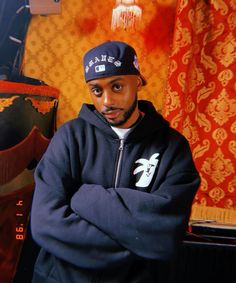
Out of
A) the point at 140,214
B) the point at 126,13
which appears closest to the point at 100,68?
the point at 140,214

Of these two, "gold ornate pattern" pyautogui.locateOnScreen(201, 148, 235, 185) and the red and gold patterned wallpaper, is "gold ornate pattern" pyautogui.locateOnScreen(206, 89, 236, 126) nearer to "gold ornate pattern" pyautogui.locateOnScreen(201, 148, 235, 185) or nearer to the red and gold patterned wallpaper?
"gold ornate pattern" pyautogui.locateOnScreen(201, 148, 235, 185)

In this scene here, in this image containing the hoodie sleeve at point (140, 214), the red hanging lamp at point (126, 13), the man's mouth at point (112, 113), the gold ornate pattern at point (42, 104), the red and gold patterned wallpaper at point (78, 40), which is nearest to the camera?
the hoodie sleeve at point (140, 214)

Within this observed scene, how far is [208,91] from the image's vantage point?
68.7 inches

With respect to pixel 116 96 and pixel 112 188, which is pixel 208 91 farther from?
pixel 112 188

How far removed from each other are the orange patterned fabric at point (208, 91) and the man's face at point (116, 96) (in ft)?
2.53

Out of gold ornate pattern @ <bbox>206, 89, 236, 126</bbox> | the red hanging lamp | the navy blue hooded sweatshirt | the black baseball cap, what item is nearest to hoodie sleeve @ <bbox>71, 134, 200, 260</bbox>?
the navy blue hooded sweatshirt

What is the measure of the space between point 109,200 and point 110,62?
425mm

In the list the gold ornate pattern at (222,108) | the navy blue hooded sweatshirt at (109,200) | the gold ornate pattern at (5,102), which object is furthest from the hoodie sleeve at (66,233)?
the gold ornate pattern at (222,108)

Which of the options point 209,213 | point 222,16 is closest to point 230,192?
point 209,213

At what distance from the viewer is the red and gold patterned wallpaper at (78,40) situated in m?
1.72

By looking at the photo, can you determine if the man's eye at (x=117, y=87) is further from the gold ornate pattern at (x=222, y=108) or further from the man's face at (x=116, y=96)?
the gold ornate pattern at (x=222, y=108)

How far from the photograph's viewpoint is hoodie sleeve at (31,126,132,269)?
2.73 ft

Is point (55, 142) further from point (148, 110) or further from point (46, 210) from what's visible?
point (148, 110)

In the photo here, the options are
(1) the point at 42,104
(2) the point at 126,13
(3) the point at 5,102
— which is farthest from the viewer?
(2) the point at 126,13
